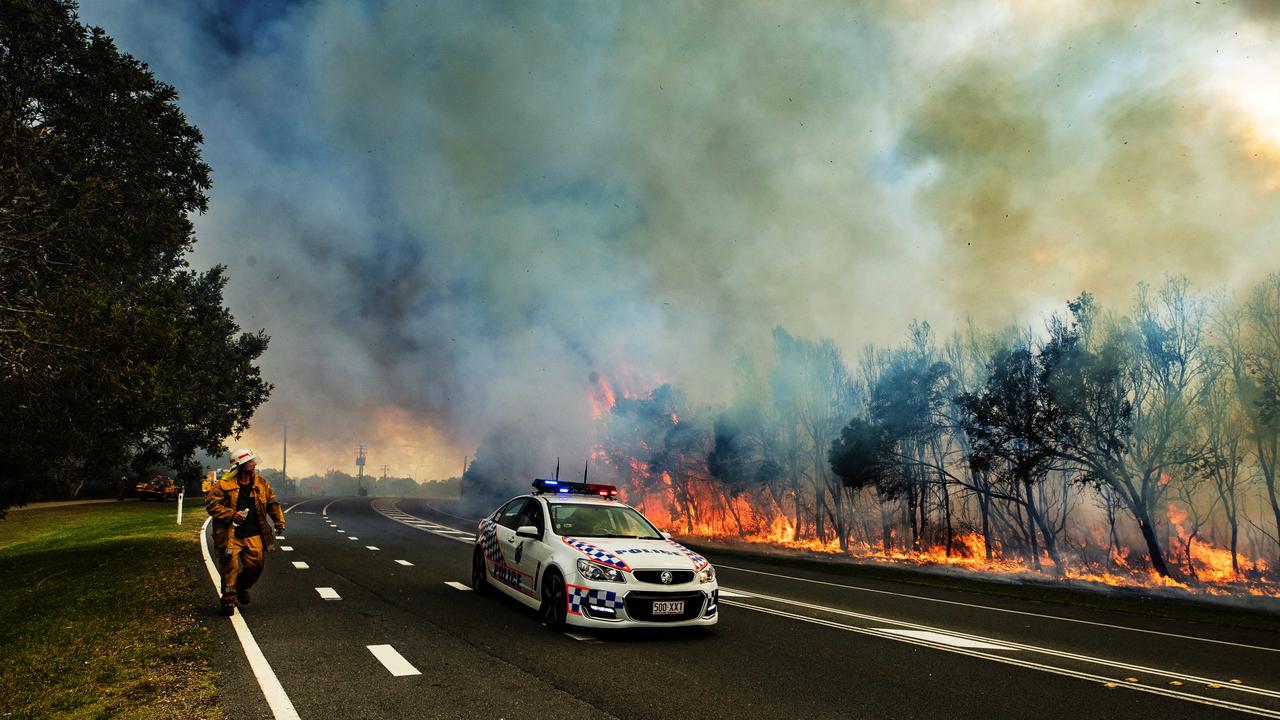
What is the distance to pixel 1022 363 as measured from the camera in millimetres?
31953

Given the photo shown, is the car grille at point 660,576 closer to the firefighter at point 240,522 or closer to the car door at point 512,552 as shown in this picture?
the car door at point 512,552

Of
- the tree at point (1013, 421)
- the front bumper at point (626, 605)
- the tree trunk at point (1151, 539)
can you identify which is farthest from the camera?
the tree at point (1013, 421)

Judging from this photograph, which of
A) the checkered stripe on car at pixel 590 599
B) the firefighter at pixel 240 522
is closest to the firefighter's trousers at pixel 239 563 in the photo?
the firefighter at pixel 240 522

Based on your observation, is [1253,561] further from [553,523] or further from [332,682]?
[332,682]

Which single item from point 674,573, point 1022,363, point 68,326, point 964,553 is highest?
point 1022,363

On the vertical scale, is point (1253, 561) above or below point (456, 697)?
below

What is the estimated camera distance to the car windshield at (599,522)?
8781mm

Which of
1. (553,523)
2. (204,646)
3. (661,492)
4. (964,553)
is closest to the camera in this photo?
(204,646)

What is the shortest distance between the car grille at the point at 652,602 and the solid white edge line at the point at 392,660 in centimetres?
226

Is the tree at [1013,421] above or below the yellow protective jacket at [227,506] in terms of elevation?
above

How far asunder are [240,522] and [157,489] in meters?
45.1

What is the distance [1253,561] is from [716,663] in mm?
41356

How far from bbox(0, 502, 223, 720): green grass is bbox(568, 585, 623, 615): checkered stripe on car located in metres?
3.32

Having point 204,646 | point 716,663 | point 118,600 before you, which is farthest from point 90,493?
point 716,663
